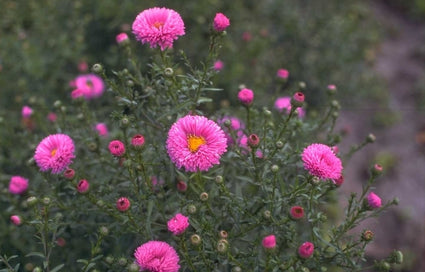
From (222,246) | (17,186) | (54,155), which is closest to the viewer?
(222,246)

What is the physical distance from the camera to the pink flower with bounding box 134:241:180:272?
149 centimetres

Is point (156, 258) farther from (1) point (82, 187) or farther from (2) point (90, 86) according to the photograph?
(2) point (90, 86)

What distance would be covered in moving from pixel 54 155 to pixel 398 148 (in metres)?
3.27

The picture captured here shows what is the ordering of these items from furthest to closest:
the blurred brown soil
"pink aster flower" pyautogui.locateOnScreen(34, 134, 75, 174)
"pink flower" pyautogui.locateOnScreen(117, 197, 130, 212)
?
the blurred brown soil → "pink aster flower" pyautogui.locateOnScreen(34, 134, 75, 174) → "pink flower" pyautogui.locateOnScreen(117, 197, 130, 212)

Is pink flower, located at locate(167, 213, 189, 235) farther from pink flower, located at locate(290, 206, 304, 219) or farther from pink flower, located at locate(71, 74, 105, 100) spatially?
pink flower, located at locate(71, 74, 105, 100)

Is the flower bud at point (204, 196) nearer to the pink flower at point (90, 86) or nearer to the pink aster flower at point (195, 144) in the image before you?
the pink aster flower at point (195, 144)

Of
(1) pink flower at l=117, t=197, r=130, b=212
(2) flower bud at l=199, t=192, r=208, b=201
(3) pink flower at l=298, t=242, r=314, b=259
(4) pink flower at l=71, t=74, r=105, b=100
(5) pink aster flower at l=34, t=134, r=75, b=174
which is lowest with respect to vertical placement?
(4) pink flower at l=71, t=74, r=105, b=100

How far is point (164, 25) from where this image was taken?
5.41 feet

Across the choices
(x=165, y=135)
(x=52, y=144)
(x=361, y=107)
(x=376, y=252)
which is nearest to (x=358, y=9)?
(x=361, y=107)

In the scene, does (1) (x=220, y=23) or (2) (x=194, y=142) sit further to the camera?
(1) (x=220, y=23)

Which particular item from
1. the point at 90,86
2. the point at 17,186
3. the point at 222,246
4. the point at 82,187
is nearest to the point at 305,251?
the point at 222,246

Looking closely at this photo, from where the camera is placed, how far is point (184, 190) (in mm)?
1803

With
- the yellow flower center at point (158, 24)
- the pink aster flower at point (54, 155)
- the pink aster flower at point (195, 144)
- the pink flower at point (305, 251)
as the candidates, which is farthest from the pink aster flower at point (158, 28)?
the pink flower at point (305, 251)

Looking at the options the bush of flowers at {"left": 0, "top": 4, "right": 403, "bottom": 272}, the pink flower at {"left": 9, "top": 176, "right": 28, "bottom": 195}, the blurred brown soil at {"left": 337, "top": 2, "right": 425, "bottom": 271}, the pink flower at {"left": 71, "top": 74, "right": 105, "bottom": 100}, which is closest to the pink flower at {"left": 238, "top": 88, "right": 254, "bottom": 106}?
the bush of flowers at {"left": 0, "top": 4, "right": 403, "bottom": 272}
